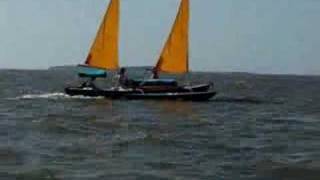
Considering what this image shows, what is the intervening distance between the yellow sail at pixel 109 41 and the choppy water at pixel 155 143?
820 cm

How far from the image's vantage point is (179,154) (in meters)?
27.8

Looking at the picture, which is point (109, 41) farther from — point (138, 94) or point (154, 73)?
point (138, 94)

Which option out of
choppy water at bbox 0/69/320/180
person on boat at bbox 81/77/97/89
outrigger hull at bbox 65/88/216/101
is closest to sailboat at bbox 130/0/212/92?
outrigger hull at bbox 65/88/216/101

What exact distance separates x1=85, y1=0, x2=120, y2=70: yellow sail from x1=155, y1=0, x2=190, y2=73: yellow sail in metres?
3.72

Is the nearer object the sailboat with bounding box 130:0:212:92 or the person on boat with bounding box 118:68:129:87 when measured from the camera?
the person on boat with bounding box 118:68:129:87

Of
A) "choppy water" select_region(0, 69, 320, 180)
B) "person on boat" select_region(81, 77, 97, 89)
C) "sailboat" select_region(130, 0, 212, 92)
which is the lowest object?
"choppy water" select_region(0, 69, 320, 180)

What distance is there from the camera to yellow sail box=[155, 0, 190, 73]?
199ft

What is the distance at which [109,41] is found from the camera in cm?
6191

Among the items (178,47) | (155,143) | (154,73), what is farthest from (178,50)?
(155,143)

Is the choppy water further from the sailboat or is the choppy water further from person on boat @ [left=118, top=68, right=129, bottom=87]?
the sailboat

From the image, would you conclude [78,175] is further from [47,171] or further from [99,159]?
[99,159]

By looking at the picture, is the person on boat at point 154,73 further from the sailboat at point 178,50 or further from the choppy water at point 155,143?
the choppy water at point 155,143

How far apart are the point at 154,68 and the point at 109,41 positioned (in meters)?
4.24

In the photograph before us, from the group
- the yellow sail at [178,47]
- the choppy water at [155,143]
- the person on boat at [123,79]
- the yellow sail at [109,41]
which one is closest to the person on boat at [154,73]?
the yellow sail at [178,47]
